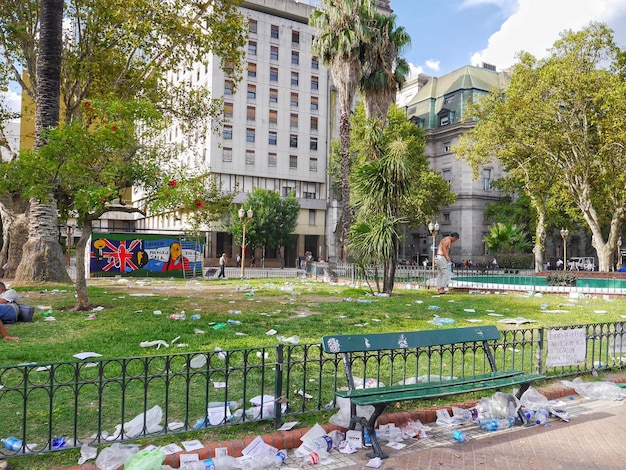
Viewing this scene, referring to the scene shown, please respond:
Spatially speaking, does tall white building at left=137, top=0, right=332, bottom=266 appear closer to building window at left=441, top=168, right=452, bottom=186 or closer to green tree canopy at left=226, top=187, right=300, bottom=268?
green tree canopy at left=226, top=187, right=300, bottom=268

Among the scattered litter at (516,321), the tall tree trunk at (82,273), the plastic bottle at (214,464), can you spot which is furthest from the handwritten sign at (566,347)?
the tall tree trunk at (82,273)

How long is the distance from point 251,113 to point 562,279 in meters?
33.7

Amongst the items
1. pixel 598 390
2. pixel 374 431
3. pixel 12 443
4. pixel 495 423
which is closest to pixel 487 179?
pixel 598 390

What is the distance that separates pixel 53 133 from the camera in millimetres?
9820

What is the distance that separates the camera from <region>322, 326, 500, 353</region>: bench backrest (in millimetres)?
4965

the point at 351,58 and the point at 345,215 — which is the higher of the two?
the point at 351,58

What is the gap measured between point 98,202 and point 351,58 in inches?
714

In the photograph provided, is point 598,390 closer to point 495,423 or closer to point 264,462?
point 495,423

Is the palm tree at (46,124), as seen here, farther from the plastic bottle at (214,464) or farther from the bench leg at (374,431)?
the bench leg at (374,431)

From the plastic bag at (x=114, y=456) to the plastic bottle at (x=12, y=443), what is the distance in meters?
0.69

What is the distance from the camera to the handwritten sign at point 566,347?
6.52 m

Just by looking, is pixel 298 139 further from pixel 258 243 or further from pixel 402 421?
pixel 402 421

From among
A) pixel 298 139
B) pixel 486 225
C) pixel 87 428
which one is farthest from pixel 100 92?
pixel 486 225

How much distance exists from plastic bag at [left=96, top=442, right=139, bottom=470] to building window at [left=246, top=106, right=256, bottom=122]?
1748 inches
